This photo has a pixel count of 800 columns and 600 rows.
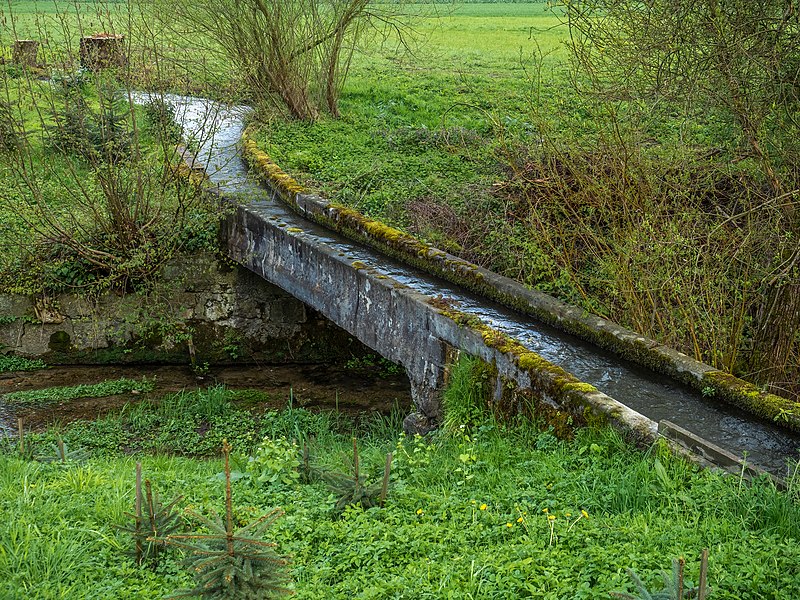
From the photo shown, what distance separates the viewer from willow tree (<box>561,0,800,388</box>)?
23.3ft

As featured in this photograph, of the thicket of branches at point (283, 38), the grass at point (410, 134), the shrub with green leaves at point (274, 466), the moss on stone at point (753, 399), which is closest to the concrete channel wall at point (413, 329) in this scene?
the moss on stone at point (753, 399)

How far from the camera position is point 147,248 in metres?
12.3

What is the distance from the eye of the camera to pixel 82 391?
11.6 m

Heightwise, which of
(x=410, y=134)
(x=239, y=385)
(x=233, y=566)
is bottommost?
(x=239, y=385)

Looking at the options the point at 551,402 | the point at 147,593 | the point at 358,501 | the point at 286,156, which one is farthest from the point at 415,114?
the point at 147,593

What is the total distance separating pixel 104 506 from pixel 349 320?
4901 mm

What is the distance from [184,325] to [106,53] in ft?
13.8

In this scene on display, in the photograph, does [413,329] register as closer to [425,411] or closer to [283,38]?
[425,411]

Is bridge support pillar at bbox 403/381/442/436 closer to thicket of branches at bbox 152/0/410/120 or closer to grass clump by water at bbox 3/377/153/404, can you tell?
grass clump by water at bbox 3/377/153/404

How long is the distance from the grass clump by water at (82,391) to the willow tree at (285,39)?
661 centimetres

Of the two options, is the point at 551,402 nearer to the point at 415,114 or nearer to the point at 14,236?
the point at 14,236

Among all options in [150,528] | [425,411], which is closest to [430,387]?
[425,411]

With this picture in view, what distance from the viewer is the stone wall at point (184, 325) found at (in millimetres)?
12680

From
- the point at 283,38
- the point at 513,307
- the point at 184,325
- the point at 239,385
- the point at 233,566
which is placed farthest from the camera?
the point at 283,38
